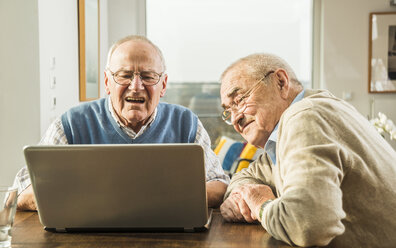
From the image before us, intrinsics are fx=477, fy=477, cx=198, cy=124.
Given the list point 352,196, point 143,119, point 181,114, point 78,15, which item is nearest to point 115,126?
point 143,119

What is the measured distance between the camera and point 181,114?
1.94 m

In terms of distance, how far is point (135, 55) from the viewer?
5.82ft

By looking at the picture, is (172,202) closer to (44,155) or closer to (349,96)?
(44,155)

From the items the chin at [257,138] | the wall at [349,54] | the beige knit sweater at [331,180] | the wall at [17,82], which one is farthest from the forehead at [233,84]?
the wall at [349,54]

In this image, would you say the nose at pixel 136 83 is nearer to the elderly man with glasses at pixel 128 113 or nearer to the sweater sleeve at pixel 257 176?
the elderly man with glasses at pixel 128 113

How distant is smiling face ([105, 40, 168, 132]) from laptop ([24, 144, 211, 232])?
0.70 metres

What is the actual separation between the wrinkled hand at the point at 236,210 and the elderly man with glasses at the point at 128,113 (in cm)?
37

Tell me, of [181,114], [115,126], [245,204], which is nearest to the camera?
[245,204]

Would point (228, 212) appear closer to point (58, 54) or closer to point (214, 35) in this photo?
point (58, 54)

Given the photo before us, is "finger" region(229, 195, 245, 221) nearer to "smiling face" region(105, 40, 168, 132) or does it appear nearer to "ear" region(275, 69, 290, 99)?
"ear" region(275, 69, 290, 99)

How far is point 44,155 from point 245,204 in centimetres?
54

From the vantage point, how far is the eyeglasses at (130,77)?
5.80ft

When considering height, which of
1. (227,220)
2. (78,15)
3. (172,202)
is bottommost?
(227,220)

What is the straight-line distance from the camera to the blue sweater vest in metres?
1.81
